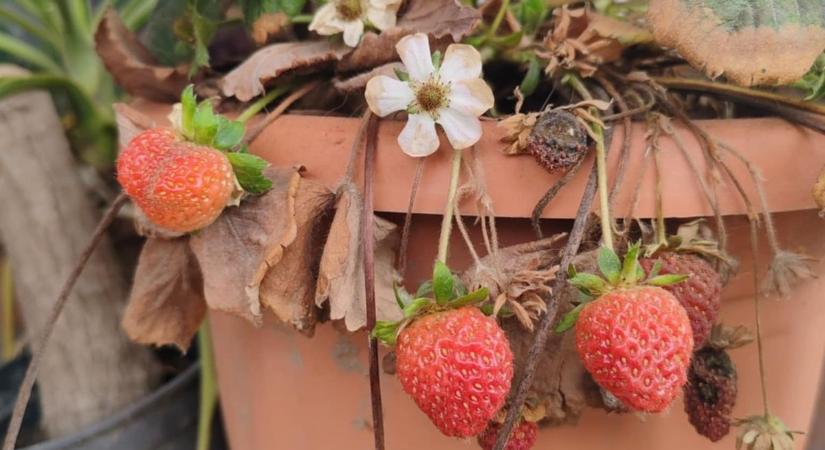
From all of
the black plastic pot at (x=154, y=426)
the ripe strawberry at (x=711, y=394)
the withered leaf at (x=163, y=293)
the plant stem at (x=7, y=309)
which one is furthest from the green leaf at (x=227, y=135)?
the plant stem at (x=7, y=309)

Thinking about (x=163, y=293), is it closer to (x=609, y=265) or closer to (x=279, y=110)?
(x=279, y=110)

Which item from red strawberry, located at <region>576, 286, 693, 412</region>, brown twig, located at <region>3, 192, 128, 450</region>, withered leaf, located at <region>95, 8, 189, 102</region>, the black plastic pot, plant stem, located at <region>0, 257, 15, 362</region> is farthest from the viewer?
plant stem, located at <region>0, 257, 15, 362</region>

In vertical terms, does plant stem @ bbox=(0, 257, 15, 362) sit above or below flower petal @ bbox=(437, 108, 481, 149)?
below

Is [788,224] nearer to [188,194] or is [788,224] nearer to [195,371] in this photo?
[188,194]

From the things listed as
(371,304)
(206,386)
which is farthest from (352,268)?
(206,386)

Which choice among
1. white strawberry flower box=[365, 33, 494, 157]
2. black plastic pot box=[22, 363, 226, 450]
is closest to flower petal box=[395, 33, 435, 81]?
white strawberry flower box=[365, 33, 494, 157]

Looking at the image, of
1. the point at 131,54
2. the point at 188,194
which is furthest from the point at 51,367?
the point at 188,194

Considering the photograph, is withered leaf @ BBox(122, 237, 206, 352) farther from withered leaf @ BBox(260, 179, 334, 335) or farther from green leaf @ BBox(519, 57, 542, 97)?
green leaf @ BBox(519, 57, 542, 97)
